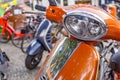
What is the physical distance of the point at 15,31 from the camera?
6176 millimetres

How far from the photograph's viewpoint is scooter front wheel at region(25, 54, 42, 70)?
13.5ft

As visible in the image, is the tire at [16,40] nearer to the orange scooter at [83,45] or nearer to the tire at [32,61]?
the tire at [32,61]

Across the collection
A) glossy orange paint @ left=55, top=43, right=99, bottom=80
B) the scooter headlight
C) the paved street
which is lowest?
the paved street

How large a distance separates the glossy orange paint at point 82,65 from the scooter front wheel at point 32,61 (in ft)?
8.39

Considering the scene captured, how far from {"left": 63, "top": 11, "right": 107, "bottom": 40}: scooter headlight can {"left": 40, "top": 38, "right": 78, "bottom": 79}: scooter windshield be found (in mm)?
98

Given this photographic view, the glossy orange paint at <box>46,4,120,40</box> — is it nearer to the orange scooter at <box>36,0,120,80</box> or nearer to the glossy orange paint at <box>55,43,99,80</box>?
the orange scooter at <box>36,0,120,80</box>

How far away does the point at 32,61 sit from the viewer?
4180mm

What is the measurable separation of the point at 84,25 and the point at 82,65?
0.69ft

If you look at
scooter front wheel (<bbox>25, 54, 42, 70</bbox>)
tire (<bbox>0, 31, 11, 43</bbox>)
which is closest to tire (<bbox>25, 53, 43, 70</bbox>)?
scooter front wheel (<bbox>25, 54, 42, 70</bbox>)

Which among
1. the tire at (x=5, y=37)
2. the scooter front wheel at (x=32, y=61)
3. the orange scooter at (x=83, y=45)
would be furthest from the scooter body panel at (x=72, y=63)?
the tire at (x=5, y=37)

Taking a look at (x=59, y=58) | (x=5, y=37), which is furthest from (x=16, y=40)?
(x=59, y=58)

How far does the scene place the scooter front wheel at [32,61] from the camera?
410 centimetres

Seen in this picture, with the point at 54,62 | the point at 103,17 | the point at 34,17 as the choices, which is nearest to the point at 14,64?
the point at 34,17

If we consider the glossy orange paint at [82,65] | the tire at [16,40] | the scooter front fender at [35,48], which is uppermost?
the glossy orange paint at [82,65]
